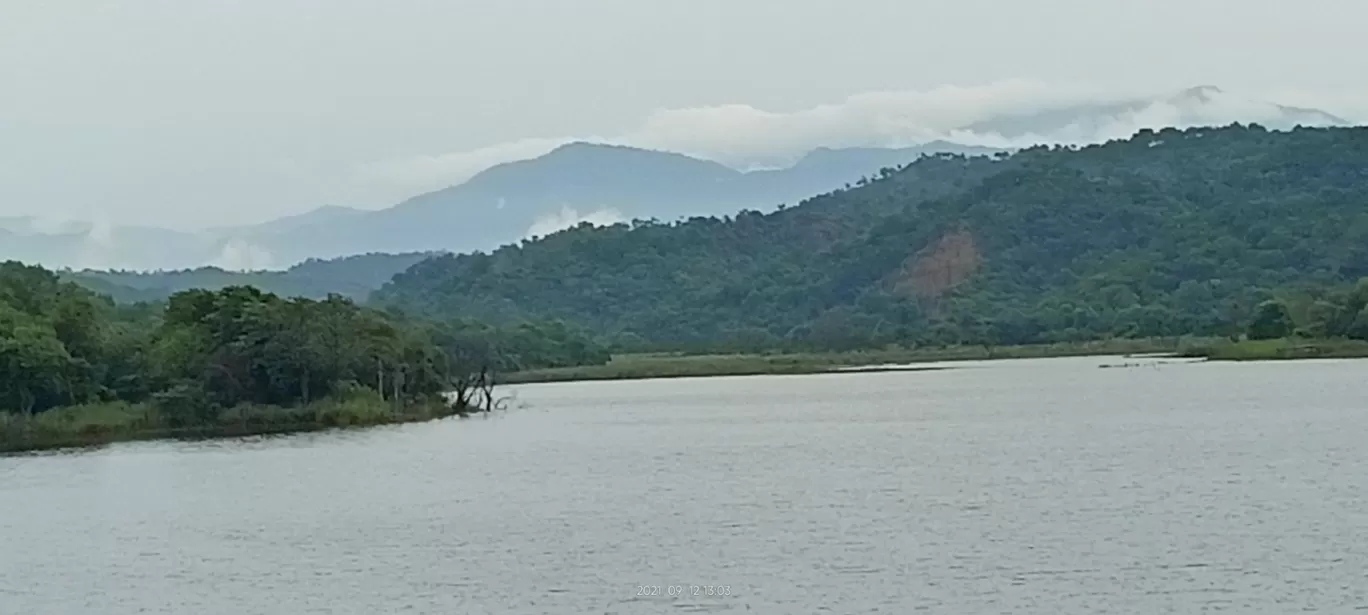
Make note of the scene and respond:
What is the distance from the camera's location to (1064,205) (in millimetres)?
174625

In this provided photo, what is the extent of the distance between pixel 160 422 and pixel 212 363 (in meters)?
3.05

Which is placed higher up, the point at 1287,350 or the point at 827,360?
the point at 827,360

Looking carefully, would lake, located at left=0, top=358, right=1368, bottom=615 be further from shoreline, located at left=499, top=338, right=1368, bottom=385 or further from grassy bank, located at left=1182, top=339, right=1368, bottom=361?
shoreline, located at left=499, top=338, right=1368, bottom=385

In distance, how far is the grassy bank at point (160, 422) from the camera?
221 ft

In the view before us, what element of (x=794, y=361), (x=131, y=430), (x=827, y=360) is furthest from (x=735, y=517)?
(x=827, y=360)

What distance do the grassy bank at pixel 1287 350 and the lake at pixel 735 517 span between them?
30.5m

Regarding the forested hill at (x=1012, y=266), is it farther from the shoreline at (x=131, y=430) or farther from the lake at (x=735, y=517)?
the shoreline at (x=131, y=430)

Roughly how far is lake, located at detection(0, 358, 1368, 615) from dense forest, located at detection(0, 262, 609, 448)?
173 inches

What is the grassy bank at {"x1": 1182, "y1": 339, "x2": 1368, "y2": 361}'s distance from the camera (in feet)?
325

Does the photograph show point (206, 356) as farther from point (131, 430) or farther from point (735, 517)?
point (735, 517)

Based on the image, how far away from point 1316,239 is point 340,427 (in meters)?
98.0

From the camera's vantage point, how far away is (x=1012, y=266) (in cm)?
16012

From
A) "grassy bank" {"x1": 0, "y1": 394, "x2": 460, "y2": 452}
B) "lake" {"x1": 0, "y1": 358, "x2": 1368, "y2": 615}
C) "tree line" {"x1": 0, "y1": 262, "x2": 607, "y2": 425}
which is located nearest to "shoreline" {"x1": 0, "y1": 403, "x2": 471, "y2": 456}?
"grassy bank" {"x1": 0, "y1": 394, "x2": 460, "y2": 452}

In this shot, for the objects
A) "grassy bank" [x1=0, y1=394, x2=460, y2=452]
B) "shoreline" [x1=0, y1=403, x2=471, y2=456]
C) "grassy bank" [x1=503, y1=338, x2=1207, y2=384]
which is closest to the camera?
"shoreline" [x1=0, y1=403, x2=471, y2=456]
